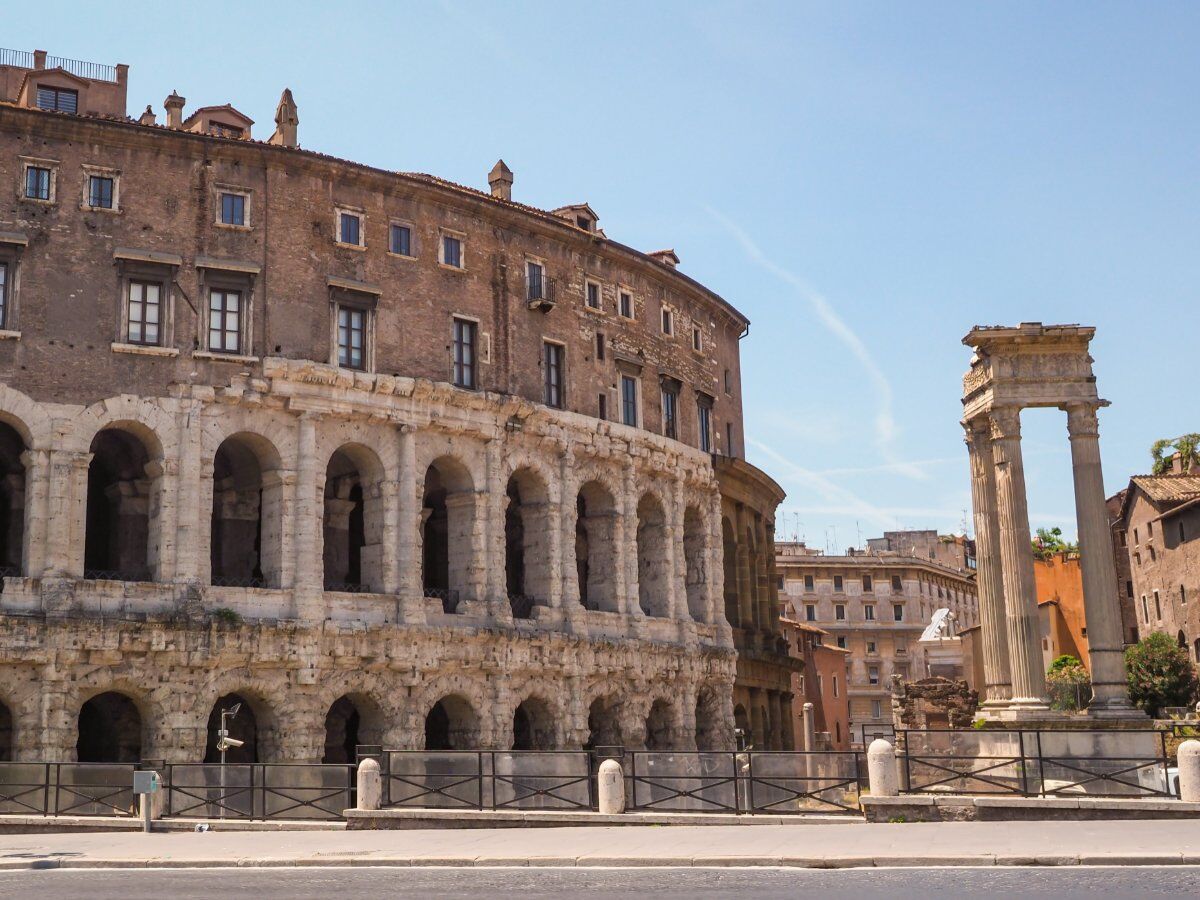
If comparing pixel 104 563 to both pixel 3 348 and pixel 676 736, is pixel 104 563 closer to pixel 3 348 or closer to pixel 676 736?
pixel 3 348

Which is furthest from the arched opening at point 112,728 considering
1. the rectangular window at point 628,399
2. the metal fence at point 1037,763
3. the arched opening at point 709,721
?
the metal fence at point 1037,763

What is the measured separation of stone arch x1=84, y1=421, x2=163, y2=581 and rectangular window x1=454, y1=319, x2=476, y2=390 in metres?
9.02

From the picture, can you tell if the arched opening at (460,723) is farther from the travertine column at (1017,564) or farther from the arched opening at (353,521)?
the travertine column at (1017,564)

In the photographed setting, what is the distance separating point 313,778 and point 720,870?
11017 mm

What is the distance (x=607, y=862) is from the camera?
58.9ft

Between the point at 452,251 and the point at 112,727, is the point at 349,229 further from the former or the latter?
the point at 112,727

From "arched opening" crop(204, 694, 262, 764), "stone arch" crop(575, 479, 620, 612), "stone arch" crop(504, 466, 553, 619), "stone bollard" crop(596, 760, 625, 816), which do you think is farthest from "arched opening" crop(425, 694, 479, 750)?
"stone bollard" crop(596, 760, 625, 816)

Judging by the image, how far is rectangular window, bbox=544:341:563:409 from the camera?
144ft

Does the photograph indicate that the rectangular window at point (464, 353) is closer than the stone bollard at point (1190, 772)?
No

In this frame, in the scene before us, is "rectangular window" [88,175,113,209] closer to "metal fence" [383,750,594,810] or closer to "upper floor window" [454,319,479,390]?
"upper floor window" [454,319,479,390]

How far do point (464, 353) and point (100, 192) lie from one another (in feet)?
35.6

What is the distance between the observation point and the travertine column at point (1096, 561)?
105ft

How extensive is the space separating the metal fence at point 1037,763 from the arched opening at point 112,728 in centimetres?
2136

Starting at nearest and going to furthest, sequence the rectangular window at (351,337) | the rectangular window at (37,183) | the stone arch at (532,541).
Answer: the rectangular window at (37,183) → the rectangular window at (351,337) → the stone arch at (532,541)
